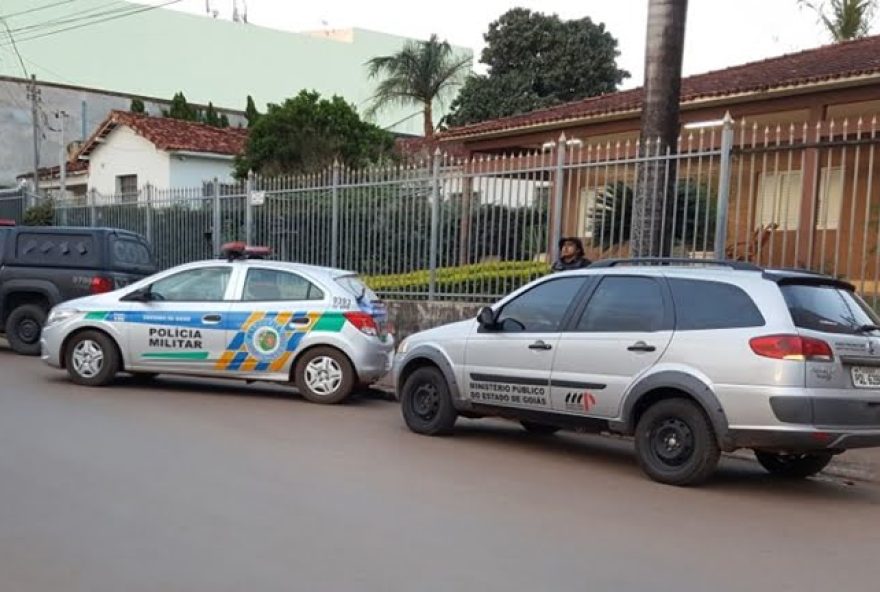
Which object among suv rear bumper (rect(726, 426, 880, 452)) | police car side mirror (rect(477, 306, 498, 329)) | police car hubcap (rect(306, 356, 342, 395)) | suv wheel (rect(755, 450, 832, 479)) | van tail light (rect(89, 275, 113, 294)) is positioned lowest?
suv wheel (rect(755, 450, 832, 479))

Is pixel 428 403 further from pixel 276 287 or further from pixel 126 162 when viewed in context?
pixel 126 162

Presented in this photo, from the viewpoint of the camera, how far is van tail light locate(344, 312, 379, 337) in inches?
404

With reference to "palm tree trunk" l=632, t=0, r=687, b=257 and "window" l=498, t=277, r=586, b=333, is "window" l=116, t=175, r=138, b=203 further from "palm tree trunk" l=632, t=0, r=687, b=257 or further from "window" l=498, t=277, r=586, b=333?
"window" l=498, t=277, r=586, b=333

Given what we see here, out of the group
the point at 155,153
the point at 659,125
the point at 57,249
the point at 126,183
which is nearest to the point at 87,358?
the point at 57,249

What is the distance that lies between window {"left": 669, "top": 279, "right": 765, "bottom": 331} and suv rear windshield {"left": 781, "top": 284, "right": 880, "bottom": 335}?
28cm

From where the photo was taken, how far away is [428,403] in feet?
28.4

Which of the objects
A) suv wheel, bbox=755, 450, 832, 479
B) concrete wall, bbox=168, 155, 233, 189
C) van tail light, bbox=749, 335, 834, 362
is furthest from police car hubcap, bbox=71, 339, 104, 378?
concrete wall, bbox=168, 155, 233, 189

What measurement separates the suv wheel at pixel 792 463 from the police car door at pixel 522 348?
1871 millimetres

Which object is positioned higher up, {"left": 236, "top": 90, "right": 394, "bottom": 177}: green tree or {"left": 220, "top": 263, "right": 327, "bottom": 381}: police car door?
{"left": 236, "top": 90, "right": 394, "bottom": 177}: green tree

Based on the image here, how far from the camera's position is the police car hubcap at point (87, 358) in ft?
35.0

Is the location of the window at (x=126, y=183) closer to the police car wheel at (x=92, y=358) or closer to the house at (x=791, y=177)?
the house at (x=791, y=177)

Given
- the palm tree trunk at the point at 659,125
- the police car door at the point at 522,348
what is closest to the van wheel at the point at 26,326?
the police car door at the point at 522,348

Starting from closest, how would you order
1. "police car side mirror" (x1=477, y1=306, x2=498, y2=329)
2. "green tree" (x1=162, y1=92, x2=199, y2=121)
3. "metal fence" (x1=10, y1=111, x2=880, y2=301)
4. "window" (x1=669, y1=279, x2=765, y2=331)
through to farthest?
"window" (x1=669, y1=279, x2=765, y2=331)
"police car side mirror" (x1=477, y1=306, x2=498, y2=329)
"metal fence" (x1=10, y1=111, x2=880, y2=301)
"green tree" (x1=162, y1=92, x2=199, y2=121)

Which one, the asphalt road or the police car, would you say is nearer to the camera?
the asphalt road
